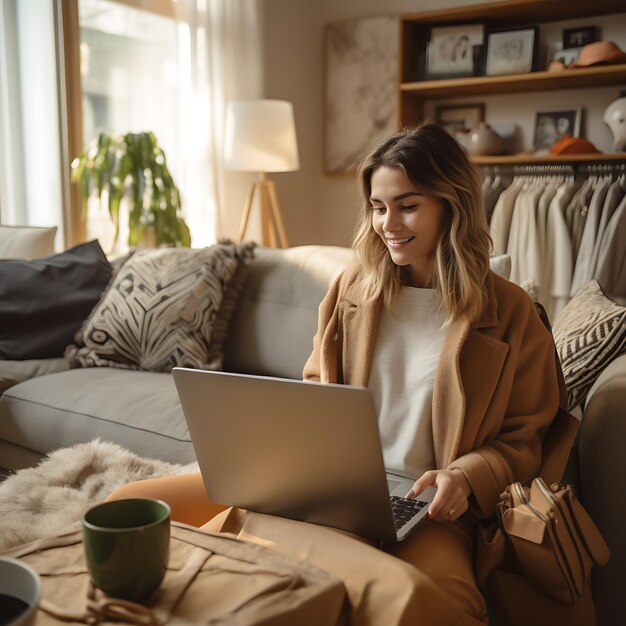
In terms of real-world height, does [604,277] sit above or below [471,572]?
above

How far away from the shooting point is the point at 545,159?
136 inches

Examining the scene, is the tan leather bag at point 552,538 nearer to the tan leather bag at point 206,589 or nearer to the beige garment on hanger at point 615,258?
the tan leather bag at point 206,589

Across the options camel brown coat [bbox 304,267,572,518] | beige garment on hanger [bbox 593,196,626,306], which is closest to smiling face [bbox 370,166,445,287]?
camel brown coat [bbox 304,267,572,518]

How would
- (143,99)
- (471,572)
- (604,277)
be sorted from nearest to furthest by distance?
(471,572) → (604,277) → (143,99)

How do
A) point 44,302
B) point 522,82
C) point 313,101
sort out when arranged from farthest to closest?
point 313,101
point 522,82
point 44,302

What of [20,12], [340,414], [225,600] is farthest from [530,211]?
[225,600]

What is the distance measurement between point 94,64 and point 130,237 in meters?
0.85

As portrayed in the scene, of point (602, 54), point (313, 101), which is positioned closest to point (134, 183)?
point (313, 101)

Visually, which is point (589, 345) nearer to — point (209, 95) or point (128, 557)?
point (128, 557)

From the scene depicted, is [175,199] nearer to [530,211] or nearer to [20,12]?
[20,12]

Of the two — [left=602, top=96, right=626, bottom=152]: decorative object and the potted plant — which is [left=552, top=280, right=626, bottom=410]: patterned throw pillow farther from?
the potted plant

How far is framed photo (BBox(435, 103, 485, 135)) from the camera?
3.95 meters

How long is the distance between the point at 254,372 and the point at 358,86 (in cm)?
253

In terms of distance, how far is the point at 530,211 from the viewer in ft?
10.9
